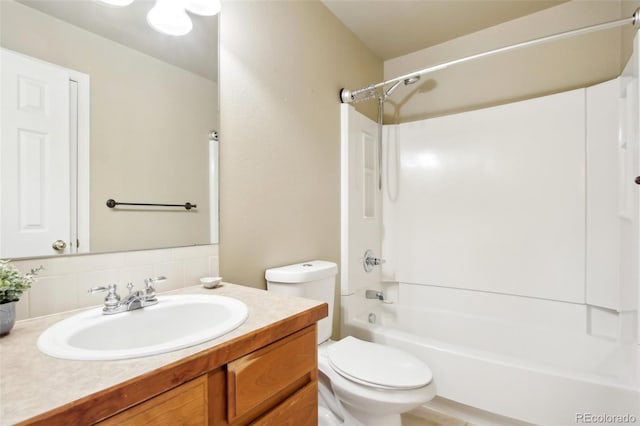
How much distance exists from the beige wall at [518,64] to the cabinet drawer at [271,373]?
2.14 m

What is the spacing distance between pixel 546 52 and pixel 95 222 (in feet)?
8.56

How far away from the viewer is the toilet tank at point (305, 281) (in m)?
1.39

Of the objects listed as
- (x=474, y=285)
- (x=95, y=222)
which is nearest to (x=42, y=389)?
A: (x=95, y=222)

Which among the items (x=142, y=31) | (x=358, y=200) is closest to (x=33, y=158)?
(x=142, y=31)

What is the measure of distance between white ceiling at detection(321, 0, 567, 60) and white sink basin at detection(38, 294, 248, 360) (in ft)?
6.09

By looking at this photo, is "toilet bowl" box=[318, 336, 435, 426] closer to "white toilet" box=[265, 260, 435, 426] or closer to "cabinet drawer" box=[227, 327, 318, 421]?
"white toilet" box=[265, 260, 435, 426]

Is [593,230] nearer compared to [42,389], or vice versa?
[42,389]

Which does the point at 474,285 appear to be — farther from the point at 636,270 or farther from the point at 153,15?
the point at 153,15

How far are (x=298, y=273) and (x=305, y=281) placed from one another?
5 cm

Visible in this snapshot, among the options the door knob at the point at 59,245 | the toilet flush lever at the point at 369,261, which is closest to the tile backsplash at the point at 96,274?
the door knob at the point at 59,245

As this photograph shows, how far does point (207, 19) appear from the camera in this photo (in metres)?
1.21

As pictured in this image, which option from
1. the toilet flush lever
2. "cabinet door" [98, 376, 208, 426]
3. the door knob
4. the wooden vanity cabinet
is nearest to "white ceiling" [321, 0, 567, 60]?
the toilet flush lever

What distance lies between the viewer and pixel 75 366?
1.75 ft

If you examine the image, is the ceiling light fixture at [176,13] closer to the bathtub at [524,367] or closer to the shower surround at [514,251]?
the shower surround at [514,251]
